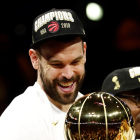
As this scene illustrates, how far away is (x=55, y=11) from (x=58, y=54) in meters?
0.20

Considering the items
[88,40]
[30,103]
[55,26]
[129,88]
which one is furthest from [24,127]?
[88,40]

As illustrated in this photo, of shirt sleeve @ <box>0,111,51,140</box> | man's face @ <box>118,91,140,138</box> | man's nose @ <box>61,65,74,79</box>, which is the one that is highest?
man's nose @ <box>61,65,74,79</box>

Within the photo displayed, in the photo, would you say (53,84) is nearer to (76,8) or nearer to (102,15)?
(76,8)

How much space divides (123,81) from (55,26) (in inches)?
17.8

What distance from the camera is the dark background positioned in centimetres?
260

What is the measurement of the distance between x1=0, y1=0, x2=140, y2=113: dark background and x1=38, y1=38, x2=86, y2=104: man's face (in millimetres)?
1631

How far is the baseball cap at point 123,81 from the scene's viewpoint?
111 cm

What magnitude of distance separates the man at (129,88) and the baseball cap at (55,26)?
0.31 meters

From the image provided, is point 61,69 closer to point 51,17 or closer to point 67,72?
point 67,72

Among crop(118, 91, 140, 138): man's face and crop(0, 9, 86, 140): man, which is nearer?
crop(0, 9, 86, 140): man

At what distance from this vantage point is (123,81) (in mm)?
1143

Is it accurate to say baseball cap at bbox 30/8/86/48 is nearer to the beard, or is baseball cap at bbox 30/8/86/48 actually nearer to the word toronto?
the word toronto

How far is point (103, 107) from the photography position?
2.17 ft

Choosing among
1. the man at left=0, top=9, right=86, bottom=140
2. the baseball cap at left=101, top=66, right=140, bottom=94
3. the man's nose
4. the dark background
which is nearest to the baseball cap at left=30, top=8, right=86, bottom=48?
the man at left=0, top=9, right=86, bottom=140
